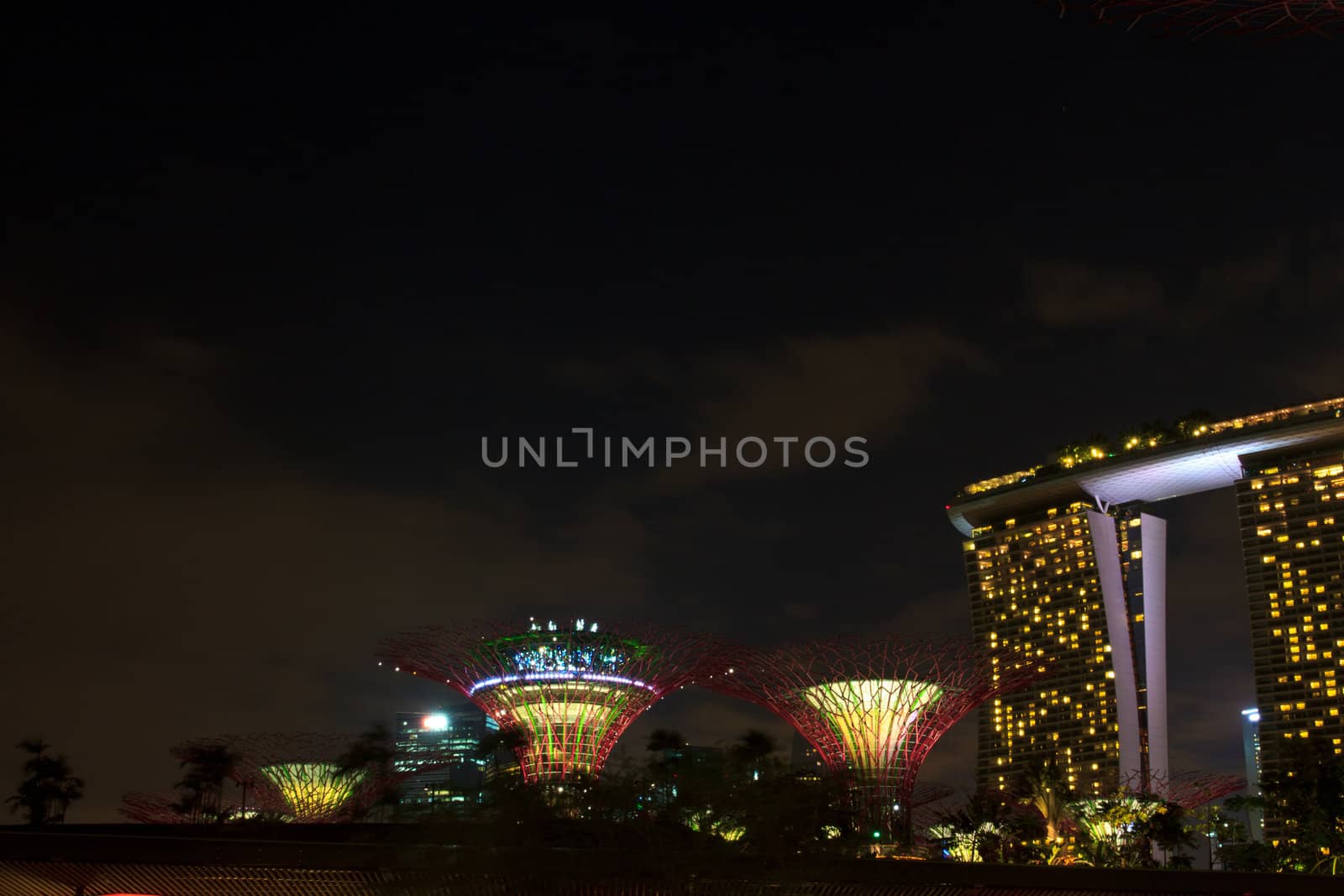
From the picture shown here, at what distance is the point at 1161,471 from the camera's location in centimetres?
12888

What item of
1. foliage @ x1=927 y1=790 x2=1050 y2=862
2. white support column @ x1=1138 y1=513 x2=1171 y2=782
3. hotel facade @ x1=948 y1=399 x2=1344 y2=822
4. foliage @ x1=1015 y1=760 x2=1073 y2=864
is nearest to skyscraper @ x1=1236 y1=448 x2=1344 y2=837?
hotel facade @ x1=948 y1=399 x2=1344 y2=822

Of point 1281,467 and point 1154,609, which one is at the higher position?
point 1281,467

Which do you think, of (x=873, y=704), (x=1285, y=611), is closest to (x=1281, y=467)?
(x=1285, y=611)

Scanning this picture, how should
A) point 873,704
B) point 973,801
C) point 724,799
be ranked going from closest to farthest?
point 724,799
point 873,704
point 973,801

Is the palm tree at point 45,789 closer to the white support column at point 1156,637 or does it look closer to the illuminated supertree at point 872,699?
the illuminated supertree at point 872,699

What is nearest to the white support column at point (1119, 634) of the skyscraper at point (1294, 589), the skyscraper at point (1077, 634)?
the skyscraper at point (1077, 634)

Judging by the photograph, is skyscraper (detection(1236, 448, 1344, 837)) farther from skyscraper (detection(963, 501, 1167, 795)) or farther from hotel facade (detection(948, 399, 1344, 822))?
skyscraper (detection(963, 501, 1167, 795))

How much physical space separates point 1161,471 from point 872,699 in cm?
6328

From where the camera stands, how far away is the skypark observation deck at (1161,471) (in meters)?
121

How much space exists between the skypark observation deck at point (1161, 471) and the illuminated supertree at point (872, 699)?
54.4 m

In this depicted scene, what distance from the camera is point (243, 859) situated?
36906 mm

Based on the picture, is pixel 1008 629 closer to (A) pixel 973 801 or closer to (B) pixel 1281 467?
(B) pixel 1281 467

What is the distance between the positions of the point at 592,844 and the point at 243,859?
9825 mm

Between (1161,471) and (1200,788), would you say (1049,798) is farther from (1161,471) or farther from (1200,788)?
(1161,471)
